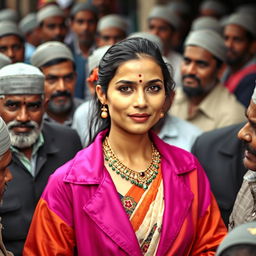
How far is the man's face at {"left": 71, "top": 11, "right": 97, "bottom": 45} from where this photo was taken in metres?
8.84

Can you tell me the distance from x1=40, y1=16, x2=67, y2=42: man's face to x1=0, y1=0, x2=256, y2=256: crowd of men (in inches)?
0.6

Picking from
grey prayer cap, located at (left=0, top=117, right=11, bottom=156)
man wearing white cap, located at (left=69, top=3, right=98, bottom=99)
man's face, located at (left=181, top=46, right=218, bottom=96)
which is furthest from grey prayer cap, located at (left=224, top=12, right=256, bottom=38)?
grey prayer cap, located at (left=0, top=117, right=11, bottom=156)

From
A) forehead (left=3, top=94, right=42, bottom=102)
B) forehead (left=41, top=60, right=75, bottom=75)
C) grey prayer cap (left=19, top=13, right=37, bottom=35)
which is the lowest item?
forehead (left=3, top=94, right=42, bottom=102)

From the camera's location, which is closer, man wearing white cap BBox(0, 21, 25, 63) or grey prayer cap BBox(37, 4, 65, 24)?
man wearing white cap BBox(0, 21, 25, 63)

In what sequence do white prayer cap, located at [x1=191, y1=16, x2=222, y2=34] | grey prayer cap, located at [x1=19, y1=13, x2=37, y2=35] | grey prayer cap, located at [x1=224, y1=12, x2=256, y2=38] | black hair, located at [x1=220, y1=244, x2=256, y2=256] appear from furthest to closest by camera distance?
grey prayer cap, located at [x1=19, y1=13, x2=37, y2=35] → white prayer cap, located at [x1=191, y1=16, x2=222, y2=34] → grey prayer cap, located at [x1=224, y1=12, x2=256, y2=38] → black hair, located at [x1=220, y1=244, x2=256, y2=256]

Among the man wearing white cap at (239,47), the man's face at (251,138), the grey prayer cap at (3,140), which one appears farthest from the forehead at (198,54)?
the grey prayer cap at (3,140)

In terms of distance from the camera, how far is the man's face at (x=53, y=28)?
8.67 metres

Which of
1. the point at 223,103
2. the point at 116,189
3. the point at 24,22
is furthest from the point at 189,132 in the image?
the point at 24,22

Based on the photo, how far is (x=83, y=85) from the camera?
7.30 m

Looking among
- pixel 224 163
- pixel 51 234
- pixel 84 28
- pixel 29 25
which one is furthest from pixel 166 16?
pixel 51 234

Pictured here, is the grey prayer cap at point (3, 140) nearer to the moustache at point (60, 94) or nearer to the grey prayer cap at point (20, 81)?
the grey prayer cap at point (20, 81)

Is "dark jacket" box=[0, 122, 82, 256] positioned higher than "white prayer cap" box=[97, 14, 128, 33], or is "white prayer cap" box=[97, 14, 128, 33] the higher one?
"white prayer cap" box=[97, 14, 128, 33]

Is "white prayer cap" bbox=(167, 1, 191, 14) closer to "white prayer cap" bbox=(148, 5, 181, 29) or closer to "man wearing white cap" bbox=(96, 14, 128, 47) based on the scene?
"white prayer cap" bbox=(148, 5, 181, 29)

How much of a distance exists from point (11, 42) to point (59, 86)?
144cm
